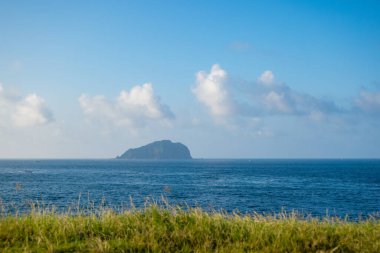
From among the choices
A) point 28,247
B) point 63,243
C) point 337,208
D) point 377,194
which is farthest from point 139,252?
point 377,194

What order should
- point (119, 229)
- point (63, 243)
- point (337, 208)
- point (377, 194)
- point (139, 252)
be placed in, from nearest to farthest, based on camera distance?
point (139, 252) < point (63, 243) < point (119, 229) < point (337, 208) < point (377, 194)

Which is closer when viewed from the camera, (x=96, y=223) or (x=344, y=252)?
(x=344, y=252)

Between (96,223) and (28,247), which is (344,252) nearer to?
(96,223)

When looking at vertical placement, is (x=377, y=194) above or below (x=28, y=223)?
below

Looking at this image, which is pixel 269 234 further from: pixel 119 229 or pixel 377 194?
pixel 377 194

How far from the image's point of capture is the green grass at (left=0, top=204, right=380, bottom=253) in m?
8.92

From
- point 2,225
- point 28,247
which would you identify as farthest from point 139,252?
point 2,225

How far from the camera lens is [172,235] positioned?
954cm

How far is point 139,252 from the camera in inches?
340

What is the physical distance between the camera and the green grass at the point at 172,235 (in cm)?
892

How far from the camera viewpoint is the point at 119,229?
10.2m

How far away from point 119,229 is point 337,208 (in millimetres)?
53279

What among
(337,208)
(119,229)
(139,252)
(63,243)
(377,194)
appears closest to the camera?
(139,252)

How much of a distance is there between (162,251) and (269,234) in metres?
2.95
